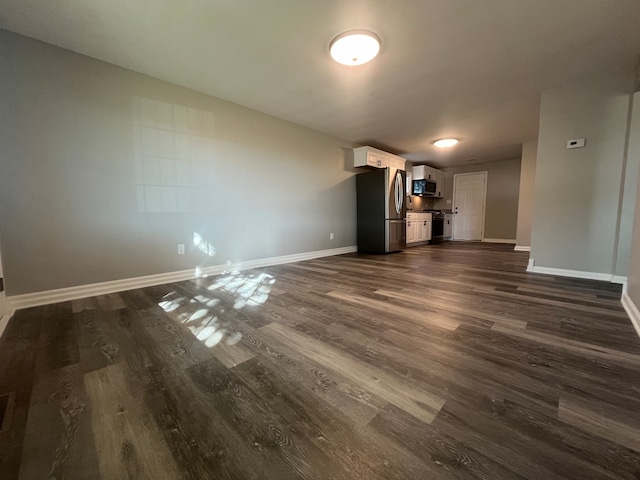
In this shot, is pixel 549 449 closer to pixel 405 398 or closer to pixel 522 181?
pixel 405 398

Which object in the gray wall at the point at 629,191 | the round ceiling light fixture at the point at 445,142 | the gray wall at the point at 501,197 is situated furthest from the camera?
the gray wall at the point at 501,197

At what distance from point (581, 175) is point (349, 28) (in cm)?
305

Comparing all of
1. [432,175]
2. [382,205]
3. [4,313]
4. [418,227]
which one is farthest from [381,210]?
[4,313]

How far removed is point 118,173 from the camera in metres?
2.50

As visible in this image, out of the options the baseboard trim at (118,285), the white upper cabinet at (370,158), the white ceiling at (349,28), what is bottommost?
the baseboard trim at (118,285)

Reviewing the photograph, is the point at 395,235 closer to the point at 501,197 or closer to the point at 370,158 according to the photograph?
the point at 370,158

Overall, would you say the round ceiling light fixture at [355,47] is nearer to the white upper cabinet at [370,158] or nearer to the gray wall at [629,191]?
the white upper cabinet at [370,158]

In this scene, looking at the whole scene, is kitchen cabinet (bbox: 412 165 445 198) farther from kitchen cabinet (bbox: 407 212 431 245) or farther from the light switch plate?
the light switch plate

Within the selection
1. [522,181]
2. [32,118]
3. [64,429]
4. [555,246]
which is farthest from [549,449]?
[522,181]

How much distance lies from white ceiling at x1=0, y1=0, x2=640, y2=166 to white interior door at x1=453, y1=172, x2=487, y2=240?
13.4 feet

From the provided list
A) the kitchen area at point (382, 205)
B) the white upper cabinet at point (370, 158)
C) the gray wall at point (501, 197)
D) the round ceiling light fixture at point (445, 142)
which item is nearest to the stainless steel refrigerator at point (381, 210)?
the kitchen area at point (382, 205)

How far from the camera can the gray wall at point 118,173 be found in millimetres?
2070

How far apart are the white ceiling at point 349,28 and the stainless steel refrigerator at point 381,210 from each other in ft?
5.31

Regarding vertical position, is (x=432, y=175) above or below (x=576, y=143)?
above
